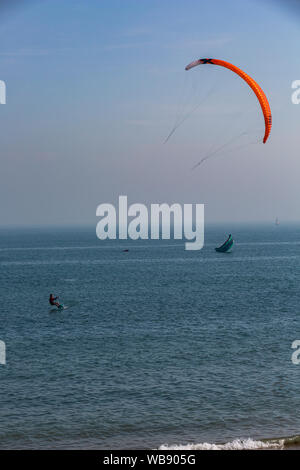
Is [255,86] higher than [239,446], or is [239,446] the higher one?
[255,86]

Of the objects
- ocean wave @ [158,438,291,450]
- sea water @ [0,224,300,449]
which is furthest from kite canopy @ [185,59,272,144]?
ocean wave @ [158,438,291,450]

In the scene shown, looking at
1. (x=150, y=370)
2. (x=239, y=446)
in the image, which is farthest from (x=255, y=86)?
(x=239, y=446)

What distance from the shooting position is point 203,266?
10381cm

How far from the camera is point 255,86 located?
99.7 feet

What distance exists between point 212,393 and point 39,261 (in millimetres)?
94357

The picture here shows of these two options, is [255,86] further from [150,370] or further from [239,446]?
[239,446]

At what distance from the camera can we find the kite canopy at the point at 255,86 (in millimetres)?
30172

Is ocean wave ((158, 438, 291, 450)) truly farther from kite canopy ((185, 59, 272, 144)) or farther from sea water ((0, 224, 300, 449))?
kite canopy ((185, 59, 272, 144))

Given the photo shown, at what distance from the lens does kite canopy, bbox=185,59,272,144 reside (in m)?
30.2

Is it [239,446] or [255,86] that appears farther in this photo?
[255,86]

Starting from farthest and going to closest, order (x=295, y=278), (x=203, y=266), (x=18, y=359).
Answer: (x=203, y=266)
(x=295, y=278)
(x=18, y=359)

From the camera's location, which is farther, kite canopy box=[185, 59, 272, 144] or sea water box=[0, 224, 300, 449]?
kite canopy box=[185, 59, 272, 144]
